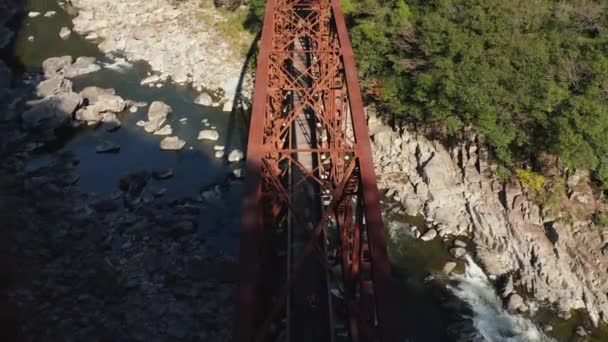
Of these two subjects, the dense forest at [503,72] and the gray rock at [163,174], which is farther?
the gray rock at [163,174]

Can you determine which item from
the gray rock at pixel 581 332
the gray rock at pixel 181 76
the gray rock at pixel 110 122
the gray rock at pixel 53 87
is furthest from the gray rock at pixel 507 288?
the gray rock at pixel 53 87

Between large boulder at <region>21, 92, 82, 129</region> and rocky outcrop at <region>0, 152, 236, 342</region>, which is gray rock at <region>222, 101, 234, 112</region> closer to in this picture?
rocky outcrop at <region>0, 152, 236, 342</region>

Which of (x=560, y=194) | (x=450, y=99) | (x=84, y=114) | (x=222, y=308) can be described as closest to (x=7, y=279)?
(x=222, y=308)

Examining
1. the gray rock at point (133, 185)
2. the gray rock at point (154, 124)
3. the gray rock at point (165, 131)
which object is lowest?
the gray rock at point (133, 185)

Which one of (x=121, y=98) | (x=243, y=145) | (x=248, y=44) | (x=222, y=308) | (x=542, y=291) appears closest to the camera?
(x=222, y=308)

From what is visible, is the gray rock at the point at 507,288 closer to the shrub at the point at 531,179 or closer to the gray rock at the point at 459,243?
the gray rock at the point at 459,243

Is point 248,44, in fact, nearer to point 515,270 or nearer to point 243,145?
point 243,145

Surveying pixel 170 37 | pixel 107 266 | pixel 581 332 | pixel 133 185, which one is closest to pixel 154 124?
pixel 133 185

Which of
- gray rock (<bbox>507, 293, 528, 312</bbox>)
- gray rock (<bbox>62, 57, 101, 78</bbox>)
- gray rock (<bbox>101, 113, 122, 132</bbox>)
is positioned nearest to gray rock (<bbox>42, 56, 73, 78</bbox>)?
gray rock (<bbox>62, 57, 101, 78</bbox>)
